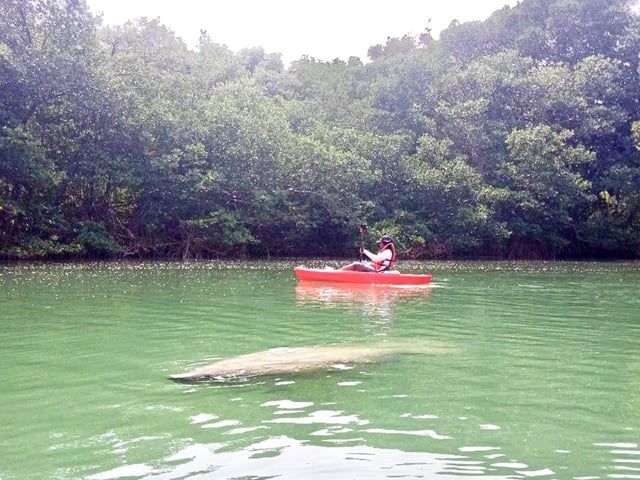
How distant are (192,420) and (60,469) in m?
0.95

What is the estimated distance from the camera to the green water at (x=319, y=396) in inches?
144

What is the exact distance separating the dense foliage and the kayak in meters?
9.73

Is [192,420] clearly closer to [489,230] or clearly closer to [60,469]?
[60,469]

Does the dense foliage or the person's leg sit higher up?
the dense foliage

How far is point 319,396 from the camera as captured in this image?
193 inches

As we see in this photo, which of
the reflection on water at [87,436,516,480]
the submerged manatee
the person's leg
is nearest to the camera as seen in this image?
the reflection on water at [87,436,516,480]

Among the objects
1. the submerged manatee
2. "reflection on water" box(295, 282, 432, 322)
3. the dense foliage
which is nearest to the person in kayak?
"reflection on water" box(295, 282, 432, 322)

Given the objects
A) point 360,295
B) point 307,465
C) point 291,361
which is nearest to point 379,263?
point 360,295

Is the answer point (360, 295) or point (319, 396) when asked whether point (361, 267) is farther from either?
point (319, 396)

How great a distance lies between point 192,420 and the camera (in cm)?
433

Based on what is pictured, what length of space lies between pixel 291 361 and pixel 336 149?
21.9m

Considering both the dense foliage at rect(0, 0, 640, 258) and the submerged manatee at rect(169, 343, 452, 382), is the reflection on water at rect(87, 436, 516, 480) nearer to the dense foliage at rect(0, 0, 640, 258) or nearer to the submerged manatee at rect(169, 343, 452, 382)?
the submerged manatee at rect(169, 343, 452, 382)

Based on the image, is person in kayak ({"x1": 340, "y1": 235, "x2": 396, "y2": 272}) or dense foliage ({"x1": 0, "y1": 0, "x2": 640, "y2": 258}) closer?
person in kayak ({"x1": 340, "y1": 235, "x2": 396, "y2": 272})

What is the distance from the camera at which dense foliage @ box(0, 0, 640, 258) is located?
21578 mm
